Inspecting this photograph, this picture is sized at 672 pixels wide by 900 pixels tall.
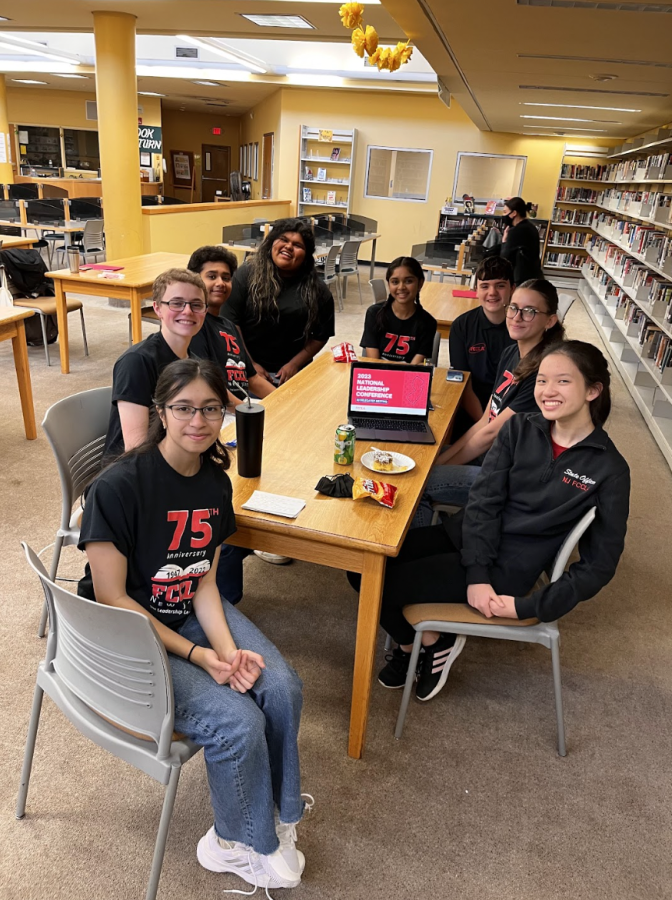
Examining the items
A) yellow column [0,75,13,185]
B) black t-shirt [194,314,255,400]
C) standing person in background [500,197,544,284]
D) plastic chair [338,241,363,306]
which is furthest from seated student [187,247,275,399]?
yellow column [0,75,13,185]

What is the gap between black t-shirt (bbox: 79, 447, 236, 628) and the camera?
1.43 m

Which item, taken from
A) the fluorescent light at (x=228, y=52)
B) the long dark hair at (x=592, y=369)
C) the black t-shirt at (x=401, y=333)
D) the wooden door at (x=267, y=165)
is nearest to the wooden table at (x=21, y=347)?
the black t-shirt at (x=401, y=333)

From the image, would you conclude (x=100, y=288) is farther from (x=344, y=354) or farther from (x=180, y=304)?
(x=180, y=304)

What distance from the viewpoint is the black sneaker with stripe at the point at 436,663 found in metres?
2.06

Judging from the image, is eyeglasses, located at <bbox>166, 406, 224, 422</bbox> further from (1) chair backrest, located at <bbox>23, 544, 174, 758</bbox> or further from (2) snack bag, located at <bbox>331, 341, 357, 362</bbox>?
(2) snack bag, located at <bbox>331, 341, 357, 362</bbox>

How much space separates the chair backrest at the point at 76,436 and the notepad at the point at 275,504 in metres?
0.66

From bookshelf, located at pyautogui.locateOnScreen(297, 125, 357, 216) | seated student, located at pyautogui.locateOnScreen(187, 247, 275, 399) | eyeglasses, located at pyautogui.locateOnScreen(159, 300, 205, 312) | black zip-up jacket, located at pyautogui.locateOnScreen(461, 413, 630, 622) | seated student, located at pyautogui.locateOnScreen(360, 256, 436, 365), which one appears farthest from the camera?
bookshelf, located at pyautogui.locateOnScreen(297, 125, 357, 216)

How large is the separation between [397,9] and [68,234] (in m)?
6.97

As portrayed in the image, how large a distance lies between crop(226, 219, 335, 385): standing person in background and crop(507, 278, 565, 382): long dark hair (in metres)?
1.21

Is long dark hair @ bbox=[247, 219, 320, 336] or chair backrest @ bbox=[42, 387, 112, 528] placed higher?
long dark hair @ bbox=[247, 219, 320, 336]

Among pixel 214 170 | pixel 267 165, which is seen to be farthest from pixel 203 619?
pixel 214 170

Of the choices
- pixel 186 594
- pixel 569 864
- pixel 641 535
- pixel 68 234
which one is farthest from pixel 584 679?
pixel 68 234

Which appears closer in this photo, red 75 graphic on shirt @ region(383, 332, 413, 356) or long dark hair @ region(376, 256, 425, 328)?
long dark hair @ region(376, 256, 425, 328)

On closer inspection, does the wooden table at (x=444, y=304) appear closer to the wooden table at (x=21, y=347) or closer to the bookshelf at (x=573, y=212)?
the wooden table at (x=21, y=347)
